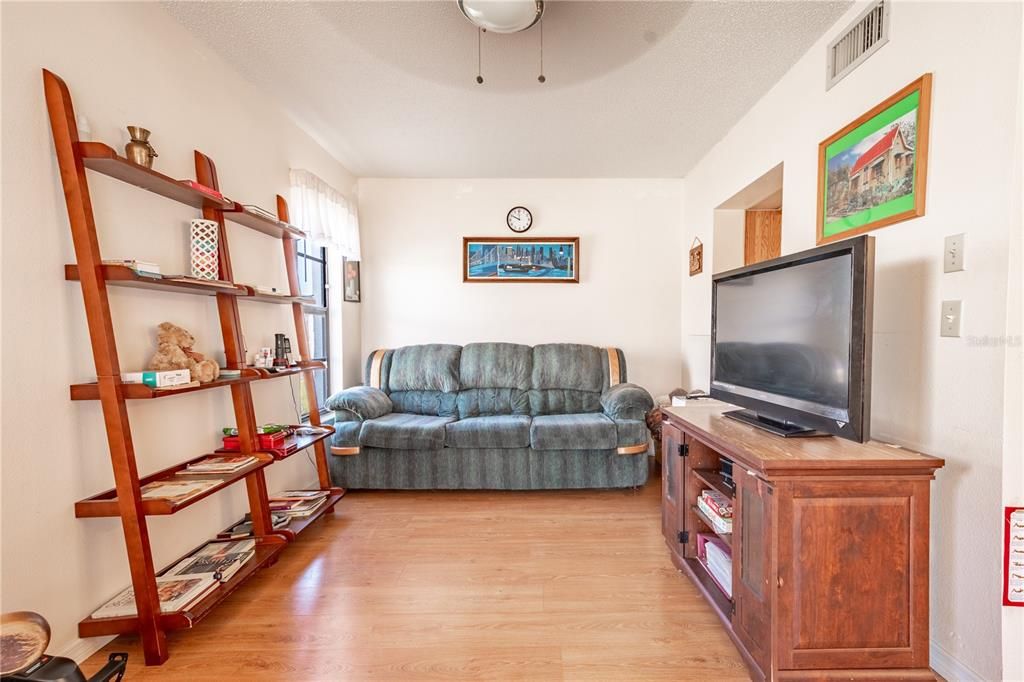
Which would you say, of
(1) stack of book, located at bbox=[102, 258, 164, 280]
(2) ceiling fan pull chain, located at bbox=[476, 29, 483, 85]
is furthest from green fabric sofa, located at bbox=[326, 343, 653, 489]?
(2) ceiling fan pull chain, located at bbox=[476, 29, 483, 85]

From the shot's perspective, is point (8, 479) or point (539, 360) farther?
point (539, 360)

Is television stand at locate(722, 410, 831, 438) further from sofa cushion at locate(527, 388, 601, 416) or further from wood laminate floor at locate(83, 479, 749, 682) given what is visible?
sofa cushion at locate(527, 388, 601, 416)

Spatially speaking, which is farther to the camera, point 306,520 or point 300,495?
point 300,495

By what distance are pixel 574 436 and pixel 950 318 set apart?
200 centimetres

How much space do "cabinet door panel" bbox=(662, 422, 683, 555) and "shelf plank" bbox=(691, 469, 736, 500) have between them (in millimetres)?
107

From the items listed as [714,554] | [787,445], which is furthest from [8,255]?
[714,554]

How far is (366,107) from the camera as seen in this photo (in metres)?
2.51

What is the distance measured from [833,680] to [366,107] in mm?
3284

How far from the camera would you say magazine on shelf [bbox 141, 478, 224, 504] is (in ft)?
4.83

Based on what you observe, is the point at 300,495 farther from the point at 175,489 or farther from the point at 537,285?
the point at 537,285

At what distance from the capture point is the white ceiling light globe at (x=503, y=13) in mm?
1557

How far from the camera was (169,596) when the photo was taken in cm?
154

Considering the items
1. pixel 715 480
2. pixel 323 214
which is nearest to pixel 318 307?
pixel 323 214

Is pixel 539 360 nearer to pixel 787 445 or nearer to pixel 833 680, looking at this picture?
pixel 787 445
